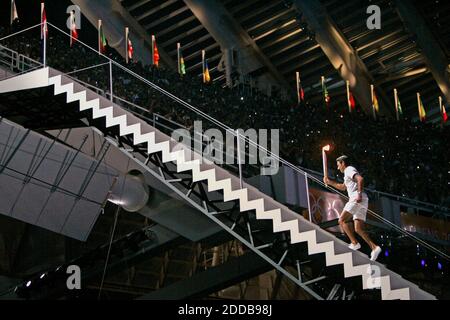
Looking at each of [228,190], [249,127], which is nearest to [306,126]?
[249,127]

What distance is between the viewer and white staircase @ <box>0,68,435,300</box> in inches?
385

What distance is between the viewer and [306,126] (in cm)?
1961

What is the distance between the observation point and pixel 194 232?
666 inches

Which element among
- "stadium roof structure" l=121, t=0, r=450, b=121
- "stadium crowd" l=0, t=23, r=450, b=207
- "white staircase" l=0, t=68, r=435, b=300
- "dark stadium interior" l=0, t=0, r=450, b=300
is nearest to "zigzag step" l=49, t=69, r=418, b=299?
"white staircase" l=0, t=68, r=435, b=300

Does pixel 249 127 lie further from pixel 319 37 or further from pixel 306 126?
pixel 319 37

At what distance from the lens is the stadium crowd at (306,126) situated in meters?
17.4

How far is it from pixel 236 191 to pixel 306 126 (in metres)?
8.77

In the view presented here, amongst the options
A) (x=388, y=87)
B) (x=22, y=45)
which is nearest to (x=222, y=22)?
(x=388, y=87)

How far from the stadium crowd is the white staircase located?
4.10 m

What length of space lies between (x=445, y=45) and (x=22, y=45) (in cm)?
1502

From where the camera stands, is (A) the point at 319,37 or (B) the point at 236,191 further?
(A) the point at 319,37

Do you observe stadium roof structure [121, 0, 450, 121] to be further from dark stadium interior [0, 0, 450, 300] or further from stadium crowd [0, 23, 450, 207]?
stadium crowd [0, 23, 450, 207]

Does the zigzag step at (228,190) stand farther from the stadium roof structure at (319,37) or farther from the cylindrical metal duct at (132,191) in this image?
the stadium roof structure at (319,37)
